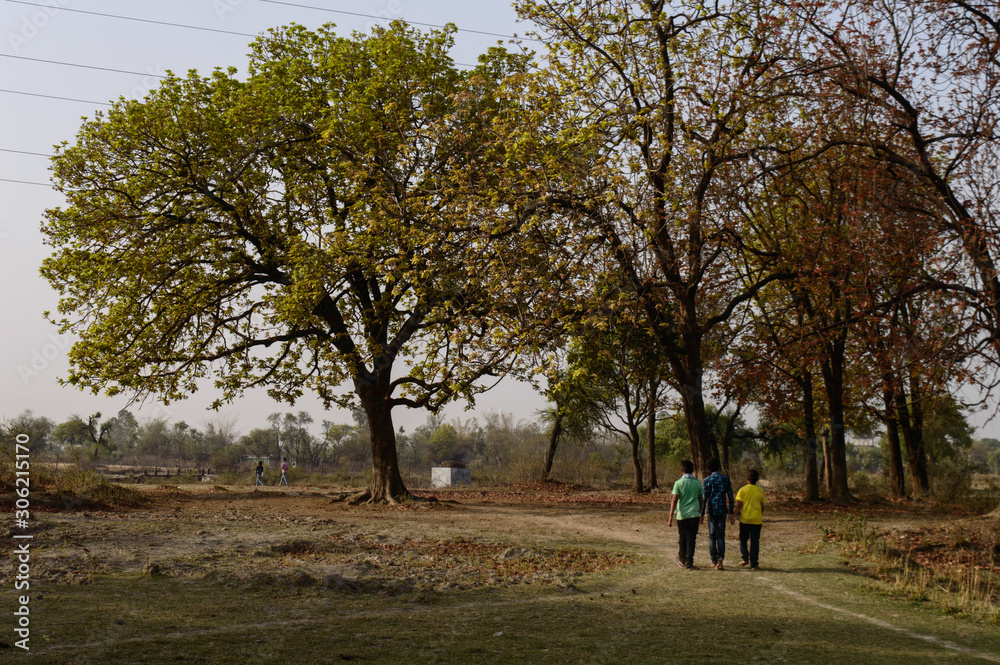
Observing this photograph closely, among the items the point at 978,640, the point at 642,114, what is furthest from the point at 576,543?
the point at 642,114

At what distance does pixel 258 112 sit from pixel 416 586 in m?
14.3

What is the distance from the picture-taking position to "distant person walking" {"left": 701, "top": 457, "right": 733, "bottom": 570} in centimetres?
1077

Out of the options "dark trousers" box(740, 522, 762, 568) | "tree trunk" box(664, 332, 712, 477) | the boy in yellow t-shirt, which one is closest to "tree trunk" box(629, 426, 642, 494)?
"tree trunk" box(664, 332, 712, 477)

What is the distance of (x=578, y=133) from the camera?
596 inches

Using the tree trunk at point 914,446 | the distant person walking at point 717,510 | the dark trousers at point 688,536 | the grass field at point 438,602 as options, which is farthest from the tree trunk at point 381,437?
the tree trunk at point 914,446

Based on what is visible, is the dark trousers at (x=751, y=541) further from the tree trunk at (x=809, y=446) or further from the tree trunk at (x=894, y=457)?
the tree trunk at (x=894, y=457)

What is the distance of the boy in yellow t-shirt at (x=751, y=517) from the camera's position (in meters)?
10.8

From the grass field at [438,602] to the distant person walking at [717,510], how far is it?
0.37 metres

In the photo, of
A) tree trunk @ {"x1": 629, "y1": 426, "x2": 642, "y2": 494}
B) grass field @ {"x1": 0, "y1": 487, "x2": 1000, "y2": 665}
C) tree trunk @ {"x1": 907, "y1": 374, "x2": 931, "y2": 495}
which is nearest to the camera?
grass field @ {"x1": 0, "y1": 487, "x2": 1000, "y2": 665}

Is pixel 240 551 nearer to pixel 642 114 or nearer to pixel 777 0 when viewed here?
pixel 642 114

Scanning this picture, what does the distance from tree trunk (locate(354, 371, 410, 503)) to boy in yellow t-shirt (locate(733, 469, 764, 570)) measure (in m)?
12.7

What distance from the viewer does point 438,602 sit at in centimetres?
833

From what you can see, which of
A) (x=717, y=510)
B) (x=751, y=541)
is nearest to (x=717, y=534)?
(x=717, y=510)

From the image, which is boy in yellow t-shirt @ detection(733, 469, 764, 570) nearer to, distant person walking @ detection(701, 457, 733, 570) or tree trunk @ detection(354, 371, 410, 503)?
distant person walking @ detection(701, 457, 733, 570)
